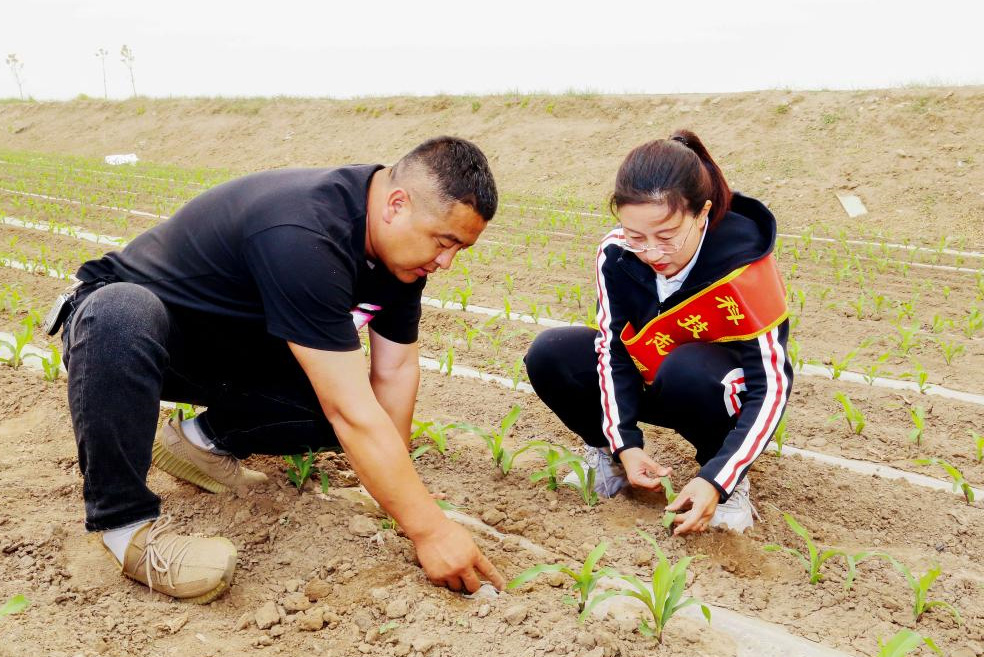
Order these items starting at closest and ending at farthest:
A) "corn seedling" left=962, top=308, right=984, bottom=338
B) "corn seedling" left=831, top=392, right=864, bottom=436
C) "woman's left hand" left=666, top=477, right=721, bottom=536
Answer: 1. "woman's left hand" left=666, top=477, right=721, bottom=536
2. "corn seedling" left=831, top=392, right=864, bottom=436
3. "corn seedling" left=962, top=308, right=984, bottom=338

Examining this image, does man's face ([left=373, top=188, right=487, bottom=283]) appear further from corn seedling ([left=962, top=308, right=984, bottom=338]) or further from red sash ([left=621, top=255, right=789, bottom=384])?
corn seedling ([left=962, top=308, right=984, bottom=338])

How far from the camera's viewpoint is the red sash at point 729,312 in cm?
240

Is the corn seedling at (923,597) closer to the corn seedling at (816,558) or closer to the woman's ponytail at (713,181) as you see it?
the corn seedling at (816,558)

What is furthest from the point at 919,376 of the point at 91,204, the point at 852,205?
the point at 91,204

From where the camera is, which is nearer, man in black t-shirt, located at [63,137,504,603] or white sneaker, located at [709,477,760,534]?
man in black t-shirt, located at [63,137,504,603]

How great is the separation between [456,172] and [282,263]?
1.67 feet

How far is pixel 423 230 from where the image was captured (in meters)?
2.07

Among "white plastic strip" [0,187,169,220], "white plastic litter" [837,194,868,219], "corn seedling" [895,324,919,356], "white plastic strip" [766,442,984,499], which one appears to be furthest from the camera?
"white plastic litter" [837,194,868,219]

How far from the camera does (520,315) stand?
4.89 m

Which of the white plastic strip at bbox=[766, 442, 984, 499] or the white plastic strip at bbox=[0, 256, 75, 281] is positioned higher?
the white plastic strip at bbox=[0, 256, 75, 281]

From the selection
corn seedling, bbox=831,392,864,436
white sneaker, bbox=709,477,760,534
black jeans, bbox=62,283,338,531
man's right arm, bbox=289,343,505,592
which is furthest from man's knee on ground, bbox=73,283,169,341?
corn seedling, bbox=831,392,864,436

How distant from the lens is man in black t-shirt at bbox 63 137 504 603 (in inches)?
75.8

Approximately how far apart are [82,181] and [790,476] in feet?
45.0

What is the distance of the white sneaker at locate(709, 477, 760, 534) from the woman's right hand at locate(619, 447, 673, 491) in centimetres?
20
